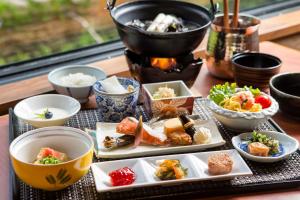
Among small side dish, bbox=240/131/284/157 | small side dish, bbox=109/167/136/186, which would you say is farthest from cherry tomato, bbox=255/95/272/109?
small side dish, bbox=109/167/136/186

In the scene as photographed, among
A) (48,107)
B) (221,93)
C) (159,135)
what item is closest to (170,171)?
(159,135)

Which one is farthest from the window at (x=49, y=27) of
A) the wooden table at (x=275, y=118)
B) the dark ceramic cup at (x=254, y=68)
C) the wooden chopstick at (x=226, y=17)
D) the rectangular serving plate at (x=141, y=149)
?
the rectangular serving plate at (x=141, y=149)

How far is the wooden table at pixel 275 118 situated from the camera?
1.20 meters

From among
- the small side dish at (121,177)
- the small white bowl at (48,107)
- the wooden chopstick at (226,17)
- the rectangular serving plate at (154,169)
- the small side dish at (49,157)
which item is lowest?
the rectangular serving plate at (154,169)

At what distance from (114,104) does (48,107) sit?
0.70 feet

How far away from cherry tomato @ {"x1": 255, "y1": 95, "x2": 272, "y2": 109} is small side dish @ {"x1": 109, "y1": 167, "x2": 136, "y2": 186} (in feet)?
1.59

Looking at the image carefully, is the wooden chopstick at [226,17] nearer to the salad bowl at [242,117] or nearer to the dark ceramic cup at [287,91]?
the dark ceramic cup at [287,91]

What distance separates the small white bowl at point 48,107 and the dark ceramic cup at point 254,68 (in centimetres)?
55

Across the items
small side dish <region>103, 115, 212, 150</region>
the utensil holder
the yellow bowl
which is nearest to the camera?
the yellow bowl

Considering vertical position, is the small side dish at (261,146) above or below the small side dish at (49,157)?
below

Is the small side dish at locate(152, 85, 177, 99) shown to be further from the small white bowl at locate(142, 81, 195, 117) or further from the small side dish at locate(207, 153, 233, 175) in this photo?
the small side dish at locate(207, 153, 233, 175)

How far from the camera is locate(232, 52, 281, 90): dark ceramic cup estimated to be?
1663 mm

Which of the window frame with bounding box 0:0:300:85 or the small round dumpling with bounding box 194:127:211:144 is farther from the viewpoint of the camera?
the window frame with bounding box 0:0:300:85

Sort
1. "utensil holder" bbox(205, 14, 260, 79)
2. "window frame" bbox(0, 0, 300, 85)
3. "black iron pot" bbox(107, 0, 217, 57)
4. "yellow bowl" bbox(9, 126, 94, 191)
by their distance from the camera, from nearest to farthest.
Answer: "yellow bowl" bbox(9, 126, 94, 191)
"black iron pot" bbox(107, 0, 217, 57)
"utensil holder" bbox(205, 14, 260, 79)
"window frame" bbox(0, 0, 300, 85)
